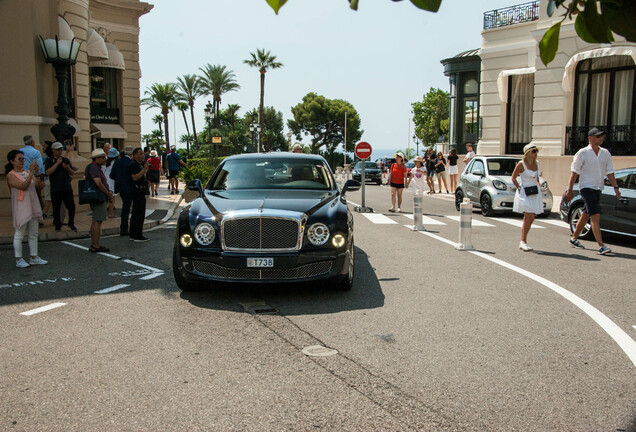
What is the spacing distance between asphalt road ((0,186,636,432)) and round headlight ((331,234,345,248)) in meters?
0.64

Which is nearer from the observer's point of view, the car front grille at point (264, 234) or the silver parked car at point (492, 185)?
the car front grille at point (264, 234)

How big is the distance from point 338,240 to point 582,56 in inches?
770

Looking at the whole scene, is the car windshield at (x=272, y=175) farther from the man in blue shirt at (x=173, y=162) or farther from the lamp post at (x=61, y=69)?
the man in blue shirt at (x=173, y=162)

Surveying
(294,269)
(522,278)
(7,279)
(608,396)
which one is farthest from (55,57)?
(608,396)

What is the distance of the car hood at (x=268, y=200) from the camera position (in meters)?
6.91

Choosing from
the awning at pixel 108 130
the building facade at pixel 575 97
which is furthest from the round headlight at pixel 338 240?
the awning at pixel 108 130

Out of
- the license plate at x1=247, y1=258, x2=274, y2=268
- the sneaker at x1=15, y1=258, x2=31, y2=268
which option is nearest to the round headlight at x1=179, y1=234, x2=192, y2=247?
the license plate at x1=247, y1=258, x2=274, y2=268

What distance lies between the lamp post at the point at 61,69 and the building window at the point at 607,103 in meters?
18.1

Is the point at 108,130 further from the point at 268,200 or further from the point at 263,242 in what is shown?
the point at 263,242

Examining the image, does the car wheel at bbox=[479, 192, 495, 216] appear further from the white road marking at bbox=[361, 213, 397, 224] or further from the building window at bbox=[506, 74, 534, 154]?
the building window at bbox=[506, 74, 534, 154]

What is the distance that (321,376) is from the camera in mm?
4434

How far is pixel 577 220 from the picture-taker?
1230 centimetres

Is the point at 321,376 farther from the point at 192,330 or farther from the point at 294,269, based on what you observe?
the point at 294,269

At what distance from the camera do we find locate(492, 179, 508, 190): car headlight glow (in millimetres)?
17172
